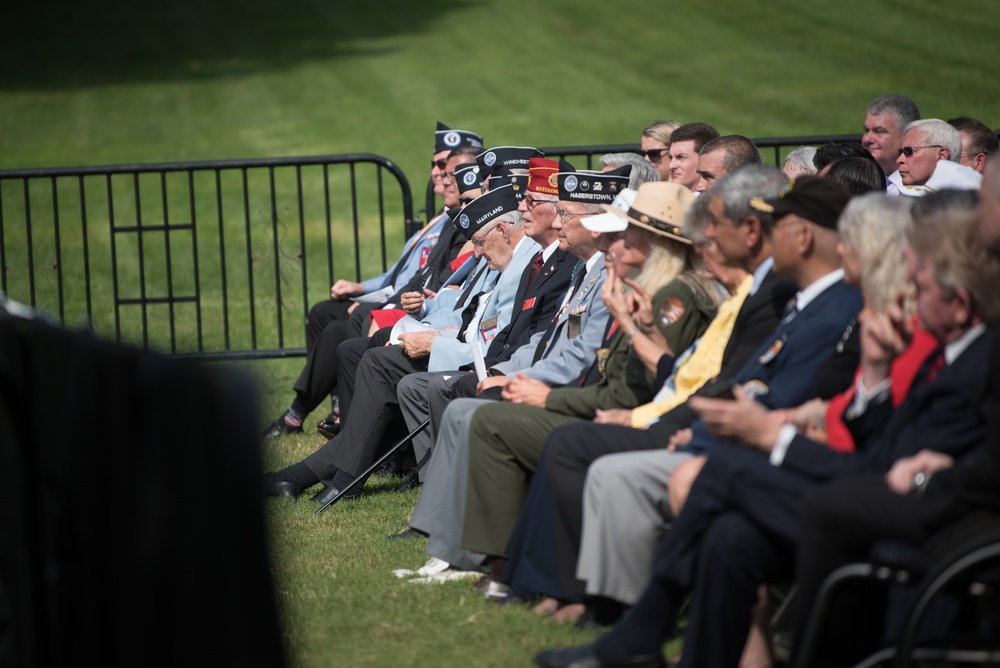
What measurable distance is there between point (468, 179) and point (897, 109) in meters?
2.61

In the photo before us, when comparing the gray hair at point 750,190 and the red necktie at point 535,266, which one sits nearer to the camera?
the gray hair at point 750,190

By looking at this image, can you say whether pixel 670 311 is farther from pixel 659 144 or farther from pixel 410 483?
pixel 659 144

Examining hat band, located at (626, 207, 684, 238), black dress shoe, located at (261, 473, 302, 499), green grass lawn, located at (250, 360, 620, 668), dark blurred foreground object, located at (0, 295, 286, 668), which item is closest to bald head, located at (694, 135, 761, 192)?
hat band, located at (626, 207, 684, 238)

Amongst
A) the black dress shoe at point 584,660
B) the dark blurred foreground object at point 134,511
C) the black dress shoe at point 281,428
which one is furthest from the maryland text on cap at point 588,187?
the dark blurred foreground object at point 134,511

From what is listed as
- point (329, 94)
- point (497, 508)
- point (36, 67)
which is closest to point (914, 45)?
point (329, 94)

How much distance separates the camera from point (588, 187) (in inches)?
240

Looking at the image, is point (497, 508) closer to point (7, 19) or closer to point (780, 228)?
point (780, 228)

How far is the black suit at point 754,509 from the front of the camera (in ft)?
12.2

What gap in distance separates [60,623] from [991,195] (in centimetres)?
253

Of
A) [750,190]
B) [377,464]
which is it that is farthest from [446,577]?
[750,190]

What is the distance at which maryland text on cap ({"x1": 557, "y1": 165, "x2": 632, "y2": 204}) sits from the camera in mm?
6070

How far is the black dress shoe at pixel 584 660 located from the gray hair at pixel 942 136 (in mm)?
4060

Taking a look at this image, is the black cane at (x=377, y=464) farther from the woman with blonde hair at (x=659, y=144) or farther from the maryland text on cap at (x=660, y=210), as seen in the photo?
the woman with blonde hair at (x=659, y=144)

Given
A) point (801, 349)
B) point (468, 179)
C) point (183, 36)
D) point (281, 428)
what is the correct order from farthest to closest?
point (183, 36)
point (281, 428)
point (468, 179)
point (801, 349)
